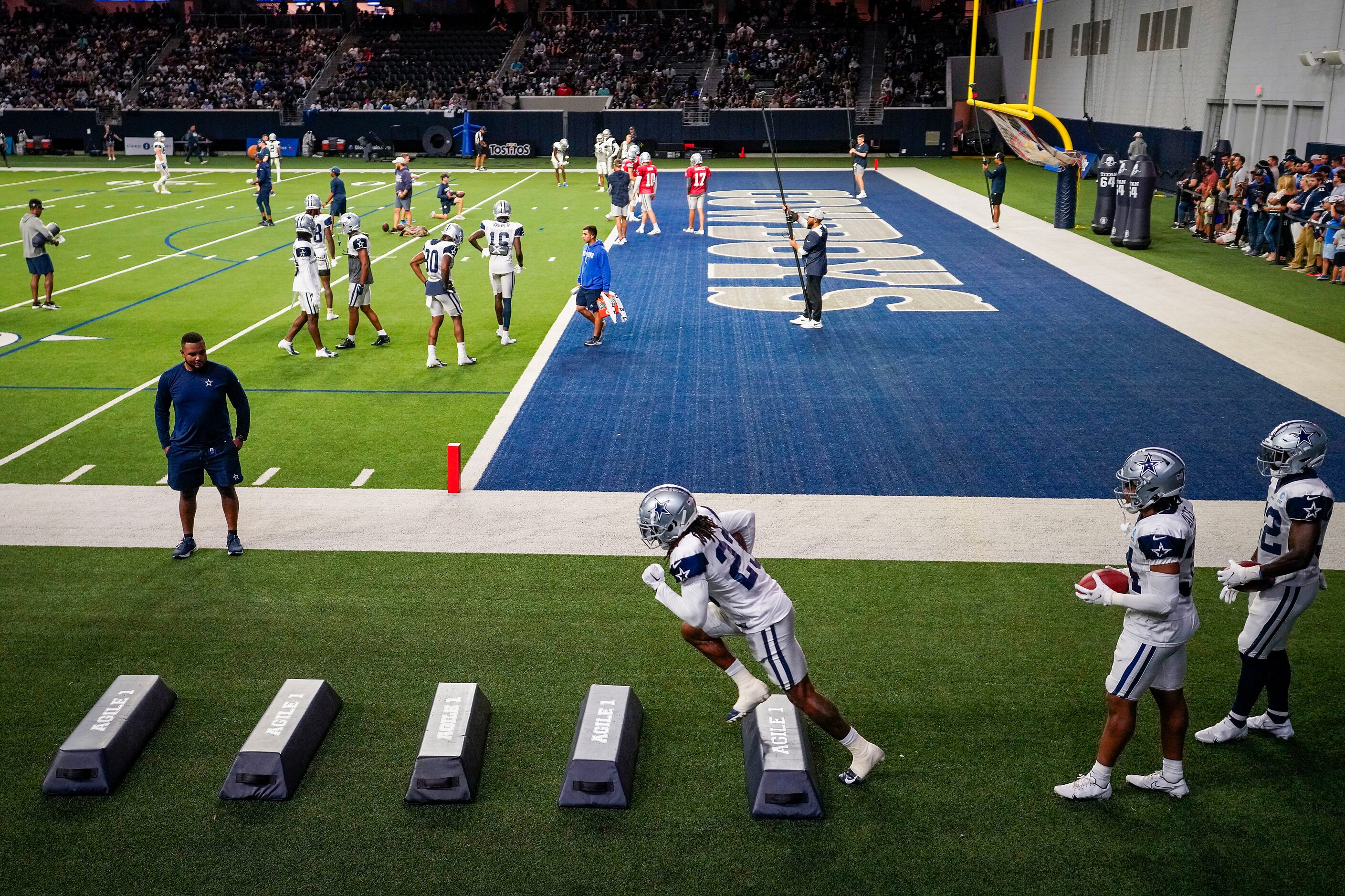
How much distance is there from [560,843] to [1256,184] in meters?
22.0

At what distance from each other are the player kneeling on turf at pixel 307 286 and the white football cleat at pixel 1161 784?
11552 millimetres

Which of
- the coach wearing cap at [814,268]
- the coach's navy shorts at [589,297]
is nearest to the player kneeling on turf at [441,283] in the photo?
the coach's navy shorts at [589,297]

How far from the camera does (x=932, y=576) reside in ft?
26.5

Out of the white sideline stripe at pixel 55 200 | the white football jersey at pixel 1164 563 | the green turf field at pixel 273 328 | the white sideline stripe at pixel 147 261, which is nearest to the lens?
the white football jersey at pixel 1164 563

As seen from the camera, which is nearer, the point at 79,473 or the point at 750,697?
the point at 750,697

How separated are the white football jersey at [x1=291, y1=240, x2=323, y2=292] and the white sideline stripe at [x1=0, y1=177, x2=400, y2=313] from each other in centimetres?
622

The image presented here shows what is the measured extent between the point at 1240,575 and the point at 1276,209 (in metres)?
18.5

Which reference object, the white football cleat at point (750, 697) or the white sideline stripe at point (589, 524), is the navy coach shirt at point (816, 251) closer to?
the white sideline stripe at point (589, 524)

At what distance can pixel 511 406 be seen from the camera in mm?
12383

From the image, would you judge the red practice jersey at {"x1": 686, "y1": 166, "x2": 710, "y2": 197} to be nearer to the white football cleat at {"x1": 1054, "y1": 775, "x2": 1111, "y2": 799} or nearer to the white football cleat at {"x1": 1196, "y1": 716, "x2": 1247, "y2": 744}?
the white football cleat at {"x1": 1196, "y1": 716, "x2": 1247, "y2": 744}

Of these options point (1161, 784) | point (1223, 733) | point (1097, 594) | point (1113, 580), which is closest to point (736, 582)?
point (1097, 594)

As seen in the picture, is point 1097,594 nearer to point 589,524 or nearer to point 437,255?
point 589,524

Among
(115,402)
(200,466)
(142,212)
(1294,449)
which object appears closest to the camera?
(1294,449)

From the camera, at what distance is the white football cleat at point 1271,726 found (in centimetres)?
604
